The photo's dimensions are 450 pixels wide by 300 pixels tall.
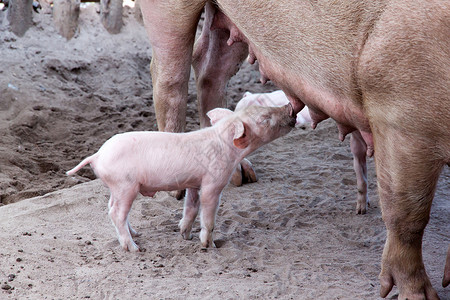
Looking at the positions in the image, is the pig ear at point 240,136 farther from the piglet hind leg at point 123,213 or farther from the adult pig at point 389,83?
the piglet hind leg at point 123,213

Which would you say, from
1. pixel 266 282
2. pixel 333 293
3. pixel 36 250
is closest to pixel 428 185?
pixel 333 293

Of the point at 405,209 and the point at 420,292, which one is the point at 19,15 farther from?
the point at 420,292

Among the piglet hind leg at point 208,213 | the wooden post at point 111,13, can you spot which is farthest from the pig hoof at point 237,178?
the wooden post at point 111,13

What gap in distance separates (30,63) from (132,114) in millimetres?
1280

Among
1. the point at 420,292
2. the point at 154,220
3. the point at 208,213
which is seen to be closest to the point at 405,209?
the point at 420,292

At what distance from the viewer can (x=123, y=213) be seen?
3076mm

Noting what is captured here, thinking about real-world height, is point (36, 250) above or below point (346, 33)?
below

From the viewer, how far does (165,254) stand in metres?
3.12

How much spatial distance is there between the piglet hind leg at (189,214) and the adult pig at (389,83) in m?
0.76

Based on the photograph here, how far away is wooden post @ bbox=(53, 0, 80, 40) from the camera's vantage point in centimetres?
689

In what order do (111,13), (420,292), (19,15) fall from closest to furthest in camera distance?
(420,292)
(19,15)
(111,13)

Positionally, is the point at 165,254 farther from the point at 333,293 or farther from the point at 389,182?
the point at 389,182

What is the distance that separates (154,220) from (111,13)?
429 centimetres

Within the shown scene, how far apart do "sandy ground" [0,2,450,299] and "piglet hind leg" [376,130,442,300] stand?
7.5 inches
